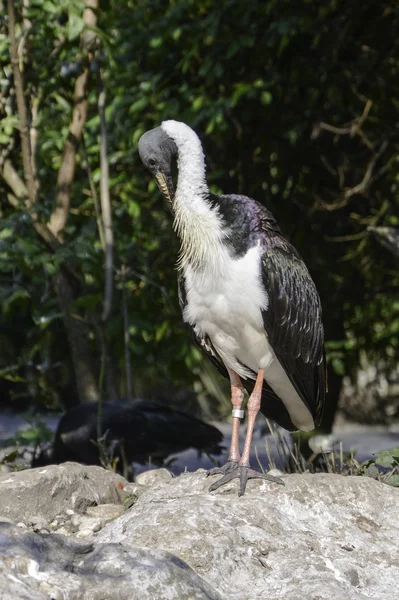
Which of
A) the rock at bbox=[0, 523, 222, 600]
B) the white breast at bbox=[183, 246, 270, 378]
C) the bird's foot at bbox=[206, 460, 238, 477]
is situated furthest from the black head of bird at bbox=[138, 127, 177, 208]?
the rock at bbox=[0, 523, 222, 600]

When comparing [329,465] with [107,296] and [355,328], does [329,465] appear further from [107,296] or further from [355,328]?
[355,328]

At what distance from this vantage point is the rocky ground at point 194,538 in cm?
339

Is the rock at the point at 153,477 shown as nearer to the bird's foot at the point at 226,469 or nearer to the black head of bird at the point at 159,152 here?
the bird's foot at the point at 226,469

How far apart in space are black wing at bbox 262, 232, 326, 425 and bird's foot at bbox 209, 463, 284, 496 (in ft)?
2.01

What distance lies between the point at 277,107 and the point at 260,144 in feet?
1.12

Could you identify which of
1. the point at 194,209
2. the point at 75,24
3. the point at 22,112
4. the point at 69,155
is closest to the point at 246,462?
the point at 194,209

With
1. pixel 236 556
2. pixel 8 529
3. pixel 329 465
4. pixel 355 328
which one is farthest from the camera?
pixel 355 328

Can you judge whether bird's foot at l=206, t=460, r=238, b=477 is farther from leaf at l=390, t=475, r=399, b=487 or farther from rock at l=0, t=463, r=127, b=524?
leaf at l=390, t=475, r=399, b=487

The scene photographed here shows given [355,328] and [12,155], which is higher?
[12,155]

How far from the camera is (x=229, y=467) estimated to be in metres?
4.82

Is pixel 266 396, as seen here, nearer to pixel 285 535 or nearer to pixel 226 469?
pixel 226 469

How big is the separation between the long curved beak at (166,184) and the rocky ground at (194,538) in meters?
1.38

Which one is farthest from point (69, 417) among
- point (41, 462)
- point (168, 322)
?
point (168, 322)

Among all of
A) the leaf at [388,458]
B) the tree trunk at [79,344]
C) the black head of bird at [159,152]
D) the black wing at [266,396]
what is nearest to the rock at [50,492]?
the black wing at [266,396]
